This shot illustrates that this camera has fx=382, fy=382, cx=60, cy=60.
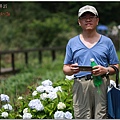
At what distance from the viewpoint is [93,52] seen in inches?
133

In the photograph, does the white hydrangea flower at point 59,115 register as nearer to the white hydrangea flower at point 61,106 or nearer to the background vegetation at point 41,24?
the white hydrangea flower at point 61,106

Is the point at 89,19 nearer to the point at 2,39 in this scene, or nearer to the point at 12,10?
the point at 2,39

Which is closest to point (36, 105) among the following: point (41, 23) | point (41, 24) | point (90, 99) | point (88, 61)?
point (90, 99)

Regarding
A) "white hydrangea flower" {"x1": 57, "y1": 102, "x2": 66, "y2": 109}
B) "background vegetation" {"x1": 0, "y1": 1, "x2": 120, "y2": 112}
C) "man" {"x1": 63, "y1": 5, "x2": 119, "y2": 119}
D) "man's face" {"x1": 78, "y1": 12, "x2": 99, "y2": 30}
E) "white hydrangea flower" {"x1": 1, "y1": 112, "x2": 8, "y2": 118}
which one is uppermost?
"background vegetation" {"x1": 0, "y1": 1, "x2": 120, "y2": 112}

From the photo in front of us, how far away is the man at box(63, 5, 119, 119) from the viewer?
3391 millimetres

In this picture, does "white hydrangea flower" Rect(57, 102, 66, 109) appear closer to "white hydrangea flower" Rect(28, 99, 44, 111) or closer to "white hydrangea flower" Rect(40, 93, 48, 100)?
"white hydrangea flower" Rect(28, 99, 44, 111)

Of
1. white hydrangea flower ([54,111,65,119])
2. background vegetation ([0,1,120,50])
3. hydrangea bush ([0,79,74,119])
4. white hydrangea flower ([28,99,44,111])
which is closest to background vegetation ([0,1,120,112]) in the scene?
background vegetation ([0,1,120,50])

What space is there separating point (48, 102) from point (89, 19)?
4.65 feet

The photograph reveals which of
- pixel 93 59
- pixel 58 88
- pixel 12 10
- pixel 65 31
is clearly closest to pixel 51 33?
pixel 65 31

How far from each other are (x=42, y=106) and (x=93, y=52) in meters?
1.08

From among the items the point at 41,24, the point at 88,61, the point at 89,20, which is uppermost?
the point at 41,24

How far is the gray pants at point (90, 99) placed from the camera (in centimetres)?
345

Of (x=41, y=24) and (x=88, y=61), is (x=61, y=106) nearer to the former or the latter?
(x=88, y=61)

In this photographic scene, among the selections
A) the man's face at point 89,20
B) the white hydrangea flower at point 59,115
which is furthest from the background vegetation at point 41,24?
the man's face at point 89,20
